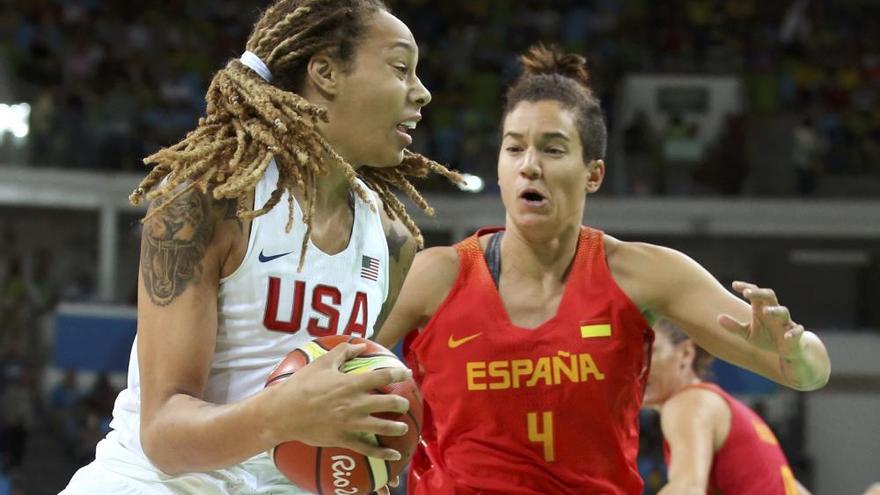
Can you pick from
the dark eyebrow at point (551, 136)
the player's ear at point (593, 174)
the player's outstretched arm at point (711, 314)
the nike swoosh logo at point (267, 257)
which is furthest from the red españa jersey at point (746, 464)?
the nike swoosh logo at point (267, 257)

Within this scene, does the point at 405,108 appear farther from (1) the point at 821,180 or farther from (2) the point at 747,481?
(1) the point at 821,180

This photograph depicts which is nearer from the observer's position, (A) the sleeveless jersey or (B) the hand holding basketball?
(B) the hand holding basketball

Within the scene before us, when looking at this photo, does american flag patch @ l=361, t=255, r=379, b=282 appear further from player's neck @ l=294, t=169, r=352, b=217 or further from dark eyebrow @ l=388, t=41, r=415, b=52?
dark eyebrow @ l=388, t=41, r=415, b=52

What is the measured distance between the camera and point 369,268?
3.02m

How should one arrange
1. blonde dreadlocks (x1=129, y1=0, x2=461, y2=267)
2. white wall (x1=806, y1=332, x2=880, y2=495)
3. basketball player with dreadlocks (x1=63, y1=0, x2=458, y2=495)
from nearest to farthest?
basketball player with dreadlocks (x1=63, y1=0, x2=458, y2=495) < blonde dreadlocks (x1=129, y1=0, x2=461, y2=267) < white wall (x1=806, y1=332, x2=880, y2=495)

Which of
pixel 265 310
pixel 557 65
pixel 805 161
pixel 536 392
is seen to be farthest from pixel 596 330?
pixel 805 161

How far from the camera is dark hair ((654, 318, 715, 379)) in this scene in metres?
4.82

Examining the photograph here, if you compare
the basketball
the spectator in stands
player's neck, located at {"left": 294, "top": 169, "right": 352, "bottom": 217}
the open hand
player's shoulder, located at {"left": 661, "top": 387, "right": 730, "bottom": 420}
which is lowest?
player's shoulder, located at {"left": 661, "top": 387, "right": 730, "bottom": 420}

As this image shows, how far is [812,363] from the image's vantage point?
3520 mm

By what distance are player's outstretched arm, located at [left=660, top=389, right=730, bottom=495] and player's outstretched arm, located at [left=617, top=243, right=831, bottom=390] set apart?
26.8 inches

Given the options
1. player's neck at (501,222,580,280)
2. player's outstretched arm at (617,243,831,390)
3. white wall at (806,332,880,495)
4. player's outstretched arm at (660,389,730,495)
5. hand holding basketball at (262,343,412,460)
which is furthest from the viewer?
white wall at (806,332,880,495)

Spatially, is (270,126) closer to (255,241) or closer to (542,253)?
(255,241)

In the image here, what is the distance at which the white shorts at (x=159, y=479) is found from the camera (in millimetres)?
2686

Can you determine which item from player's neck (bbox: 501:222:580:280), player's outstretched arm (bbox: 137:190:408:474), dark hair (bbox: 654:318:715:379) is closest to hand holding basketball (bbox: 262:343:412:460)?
player's outstretched arm (bbox: 137:190:408:474)
